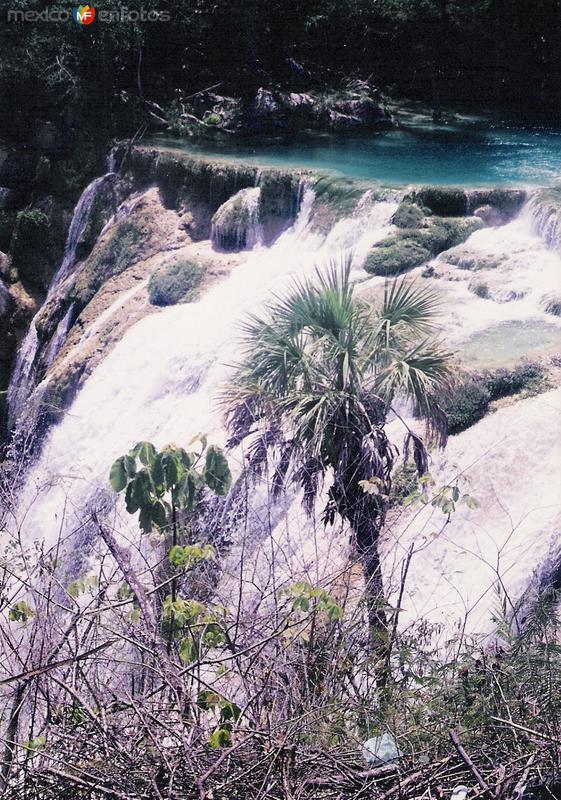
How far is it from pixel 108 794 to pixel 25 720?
2.96 metres

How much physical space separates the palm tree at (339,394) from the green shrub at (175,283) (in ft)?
20.5

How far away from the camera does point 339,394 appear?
6887 mm

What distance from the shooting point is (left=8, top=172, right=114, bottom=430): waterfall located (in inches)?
625

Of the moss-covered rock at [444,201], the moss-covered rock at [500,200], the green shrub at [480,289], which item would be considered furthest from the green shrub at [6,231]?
the green shrub at [480,289]

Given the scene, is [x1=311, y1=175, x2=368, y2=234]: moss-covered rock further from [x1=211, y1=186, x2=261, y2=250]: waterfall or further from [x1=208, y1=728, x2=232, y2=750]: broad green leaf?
[x1=208, y1=728, x2=232, y2=750]: broad green leaf

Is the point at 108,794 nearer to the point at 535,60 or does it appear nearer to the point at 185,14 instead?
the point at 535,60

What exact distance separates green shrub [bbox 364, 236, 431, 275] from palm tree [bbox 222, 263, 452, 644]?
15.5 ft

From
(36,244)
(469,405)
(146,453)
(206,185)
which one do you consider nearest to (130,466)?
(146,453)

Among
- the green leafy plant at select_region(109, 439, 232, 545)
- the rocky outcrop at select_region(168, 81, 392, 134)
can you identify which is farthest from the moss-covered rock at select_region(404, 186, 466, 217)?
the green leafy plant at select_region(109, 439, 232, 545)

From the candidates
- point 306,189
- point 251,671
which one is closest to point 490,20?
point 306,189

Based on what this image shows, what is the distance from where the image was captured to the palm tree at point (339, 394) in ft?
22.2

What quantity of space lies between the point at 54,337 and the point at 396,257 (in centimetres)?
666

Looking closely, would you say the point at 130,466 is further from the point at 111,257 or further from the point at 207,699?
the point at 111,257

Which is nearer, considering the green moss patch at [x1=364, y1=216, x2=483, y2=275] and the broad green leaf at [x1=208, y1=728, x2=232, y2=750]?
the broad green leaf at [x1=208, y1=728, x2=232, y2=750]
